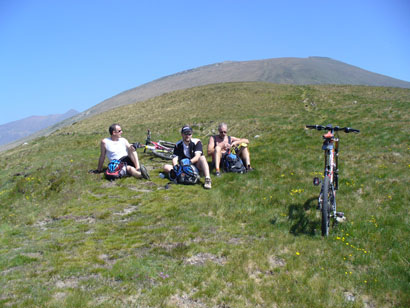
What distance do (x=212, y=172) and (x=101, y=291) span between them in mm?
7893

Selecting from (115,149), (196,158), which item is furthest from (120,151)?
(196,158)

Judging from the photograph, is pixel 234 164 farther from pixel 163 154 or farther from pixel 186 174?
pixel 163 154

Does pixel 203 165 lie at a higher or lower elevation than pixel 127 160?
lower

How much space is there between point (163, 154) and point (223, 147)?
18.8 ft

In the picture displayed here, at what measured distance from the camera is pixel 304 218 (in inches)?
294

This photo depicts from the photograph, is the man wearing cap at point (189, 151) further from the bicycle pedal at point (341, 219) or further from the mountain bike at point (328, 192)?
the bicycle pedal at point (341, 219)

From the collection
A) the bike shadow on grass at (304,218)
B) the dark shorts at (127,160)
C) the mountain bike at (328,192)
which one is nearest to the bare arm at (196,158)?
the dark shorts at (127,160)

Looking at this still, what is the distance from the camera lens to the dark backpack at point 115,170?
12031 millimetres

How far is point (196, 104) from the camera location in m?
46.9

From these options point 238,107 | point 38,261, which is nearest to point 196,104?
point 238,107

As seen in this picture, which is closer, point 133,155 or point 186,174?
point 186,174

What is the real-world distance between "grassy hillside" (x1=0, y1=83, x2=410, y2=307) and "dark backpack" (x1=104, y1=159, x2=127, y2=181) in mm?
350

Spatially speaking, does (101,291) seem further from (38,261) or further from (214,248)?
(214,248)

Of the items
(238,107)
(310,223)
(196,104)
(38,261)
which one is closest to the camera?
(38,261)
